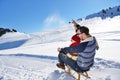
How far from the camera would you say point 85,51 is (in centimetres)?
663

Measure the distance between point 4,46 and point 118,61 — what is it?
47.4 ft

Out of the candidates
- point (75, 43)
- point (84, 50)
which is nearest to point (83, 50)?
point (84, 50)

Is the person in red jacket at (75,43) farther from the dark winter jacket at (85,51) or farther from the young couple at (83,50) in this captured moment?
the dark winter jacket at (85,51)

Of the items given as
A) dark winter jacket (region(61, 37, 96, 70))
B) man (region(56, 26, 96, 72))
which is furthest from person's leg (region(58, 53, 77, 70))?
dark winter jacket (region(61, 37, 96, 70))

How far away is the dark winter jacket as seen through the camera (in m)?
6.60

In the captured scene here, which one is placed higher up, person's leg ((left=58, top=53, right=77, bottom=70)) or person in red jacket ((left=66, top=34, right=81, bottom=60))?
person in red jacket ((left=66, top=34, right=81, bottom=60))

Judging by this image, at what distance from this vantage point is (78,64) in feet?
22.7

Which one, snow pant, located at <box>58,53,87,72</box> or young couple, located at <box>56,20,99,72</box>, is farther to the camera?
snow pant, located at <box>58,53,87,72</box>

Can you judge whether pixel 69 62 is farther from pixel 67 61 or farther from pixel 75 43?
pixel 75 43

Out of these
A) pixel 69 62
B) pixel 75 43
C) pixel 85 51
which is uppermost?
pixel 75 43

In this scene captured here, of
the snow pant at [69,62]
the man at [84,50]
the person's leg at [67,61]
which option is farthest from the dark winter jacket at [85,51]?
the person's leg at [67,61]

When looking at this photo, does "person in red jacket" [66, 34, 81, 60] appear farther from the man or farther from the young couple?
the man

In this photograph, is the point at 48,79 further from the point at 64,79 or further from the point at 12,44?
the point at 12,44

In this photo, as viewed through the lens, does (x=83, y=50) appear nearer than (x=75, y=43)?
Yes
